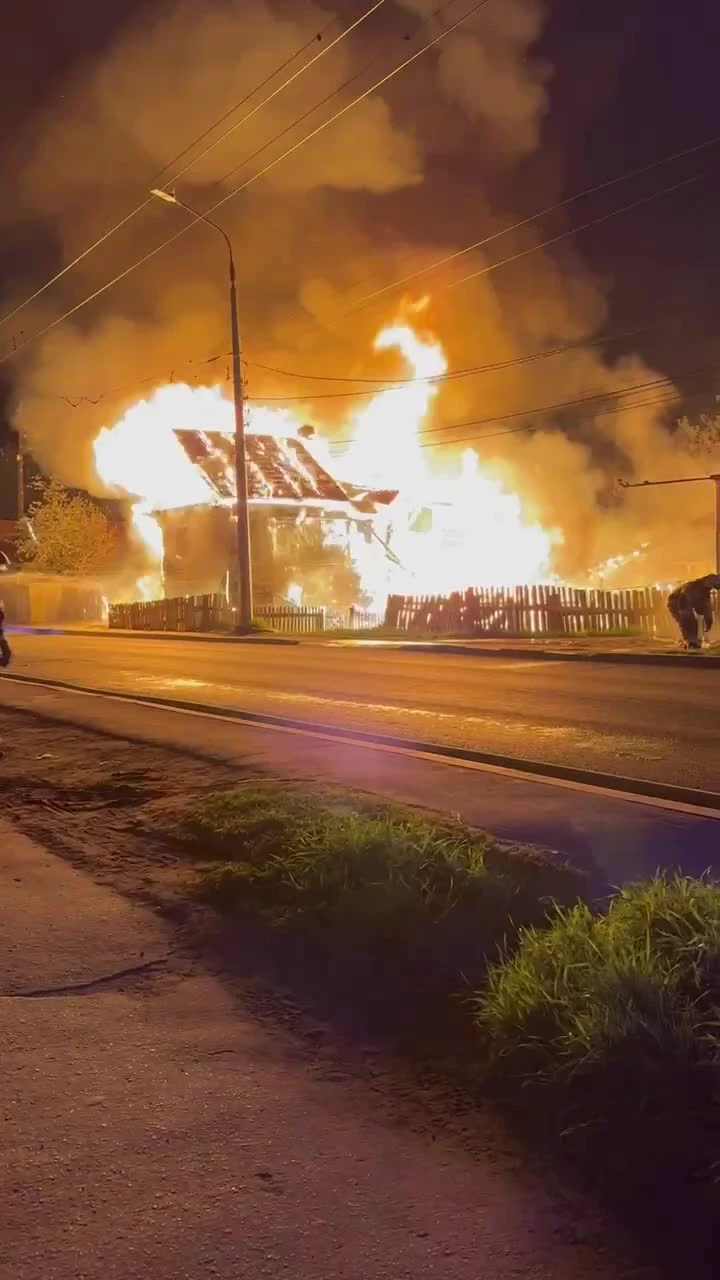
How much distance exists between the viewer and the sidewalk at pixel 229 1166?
240 centimetres

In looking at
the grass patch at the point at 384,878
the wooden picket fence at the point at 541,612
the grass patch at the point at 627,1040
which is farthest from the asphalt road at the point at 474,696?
the wooden picket fence at the point at 541,612

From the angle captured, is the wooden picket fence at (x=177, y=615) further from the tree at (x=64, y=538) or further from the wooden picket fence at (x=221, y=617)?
the tree at (x=64, y=538)

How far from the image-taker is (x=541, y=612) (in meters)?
26.0

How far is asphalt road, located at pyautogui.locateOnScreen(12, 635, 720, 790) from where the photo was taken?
353 inches

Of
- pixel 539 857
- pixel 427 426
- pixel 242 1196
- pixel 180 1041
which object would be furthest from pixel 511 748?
pixel 427 426

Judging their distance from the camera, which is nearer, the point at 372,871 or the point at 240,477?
the point at 372,871

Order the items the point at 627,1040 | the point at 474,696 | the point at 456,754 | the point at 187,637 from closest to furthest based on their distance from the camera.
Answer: the point at 627,1040 → the point at 456,754 → the point at 474,696 → the point at 187,637

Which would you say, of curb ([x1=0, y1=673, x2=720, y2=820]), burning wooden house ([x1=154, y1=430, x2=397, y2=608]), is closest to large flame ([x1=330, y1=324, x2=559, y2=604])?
burning wooden house ([x1=154, y1=430, x2=397, y2=608])

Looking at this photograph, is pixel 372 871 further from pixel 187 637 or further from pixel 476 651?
pixel 187 637

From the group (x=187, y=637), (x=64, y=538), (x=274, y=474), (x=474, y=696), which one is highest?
(x=274, y=474)

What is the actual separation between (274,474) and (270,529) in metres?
2.43

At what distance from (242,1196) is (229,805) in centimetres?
394

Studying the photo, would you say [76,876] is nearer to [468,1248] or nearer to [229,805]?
[229,805]

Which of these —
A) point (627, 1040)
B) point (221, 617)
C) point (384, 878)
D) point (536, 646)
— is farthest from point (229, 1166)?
point (221, 617)
